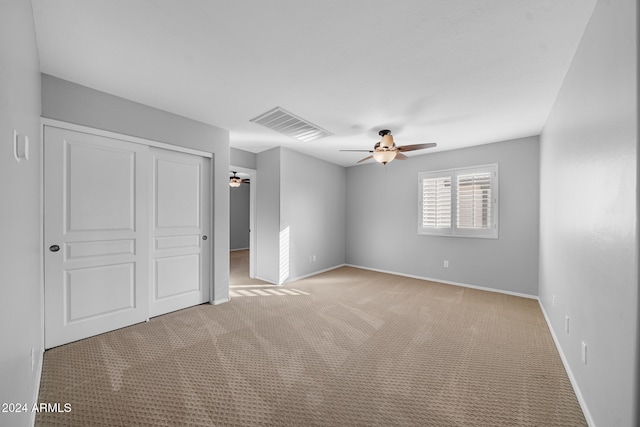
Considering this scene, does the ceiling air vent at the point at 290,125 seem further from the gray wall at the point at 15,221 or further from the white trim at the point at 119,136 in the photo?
the gray wall at the point at 15,221

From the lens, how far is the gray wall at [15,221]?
1.02 m

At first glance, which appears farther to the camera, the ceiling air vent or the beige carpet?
the ceiling air vent

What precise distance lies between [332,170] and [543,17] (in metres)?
4.47

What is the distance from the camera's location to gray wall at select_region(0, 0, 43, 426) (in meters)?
1.02

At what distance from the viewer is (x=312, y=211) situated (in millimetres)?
5383

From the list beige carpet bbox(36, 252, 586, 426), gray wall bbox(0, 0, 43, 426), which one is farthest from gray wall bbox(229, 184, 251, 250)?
gray wall bbox(0, 0, 43, 426)

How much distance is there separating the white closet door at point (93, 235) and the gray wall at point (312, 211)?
230cm

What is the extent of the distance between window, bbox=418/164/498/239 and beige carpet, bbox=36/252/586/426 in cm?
155

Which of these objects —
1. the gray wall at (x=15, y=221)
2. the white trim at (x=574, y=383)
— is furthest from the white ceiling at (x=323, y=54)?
the white trim at (x=574, y=383)

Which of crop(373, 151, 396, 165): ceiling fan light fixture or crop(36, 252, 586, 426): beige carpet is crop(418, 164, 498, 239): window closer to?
crop(36, 252, 586, 426): beige carpet

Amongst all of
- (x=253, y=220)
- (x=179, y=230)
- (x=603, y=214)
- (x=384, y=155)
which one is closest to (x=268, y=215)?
(x=253, y=220)

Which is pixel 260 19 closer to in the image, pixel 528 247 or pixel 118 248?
pixel 118 248

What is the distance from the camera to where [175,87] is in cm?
253

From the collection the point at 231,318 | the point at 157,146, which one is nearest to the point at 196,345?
the point at 231,318
